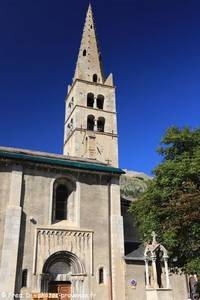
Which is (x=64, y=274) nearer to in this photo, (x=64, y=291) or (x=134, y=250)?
(x=64, y=291)

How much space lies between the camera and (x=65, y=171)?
2083cm

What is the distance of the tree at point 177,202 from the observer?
16.1m

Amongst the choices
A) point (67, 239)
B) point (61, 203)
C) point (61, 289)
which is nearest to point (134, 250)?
point (67, 239)

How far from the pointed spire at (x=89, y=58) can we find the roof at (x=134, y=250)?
3080cm

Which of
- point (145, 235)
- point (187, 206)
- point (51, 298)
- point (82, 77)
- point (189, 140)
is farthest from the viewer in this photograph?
point (82, 77)

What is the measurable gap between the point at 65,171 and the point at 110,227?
4.87 m

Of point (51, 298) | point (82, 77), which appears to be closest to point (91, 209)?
point (51, 298)

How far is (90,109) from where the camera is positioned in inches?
1762

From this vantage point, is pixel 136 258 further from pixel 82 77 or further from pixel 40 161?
pixel 82 77

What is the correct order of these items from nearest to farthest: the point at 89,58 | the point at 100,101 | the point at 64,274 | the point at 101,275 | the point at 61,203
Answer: the point at 64,274 → the point at 101,275 → the point at 61,203 → the point at 100,101 → the point at 89,58

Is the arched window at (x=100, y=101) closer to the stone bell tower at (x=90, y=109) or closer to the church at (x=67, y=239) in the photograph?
the stone bell tower at (x=90, y=109)

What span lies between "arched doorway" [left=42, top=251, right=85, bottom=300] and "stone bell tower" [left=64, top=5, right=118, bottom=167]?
69.4 feet

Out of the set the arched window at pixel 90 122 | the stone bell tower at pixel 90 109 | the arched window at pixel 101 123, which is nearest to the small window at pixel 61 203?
the stone bell tower at pixel 90 109

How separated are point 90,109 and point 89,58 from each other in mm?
10303
